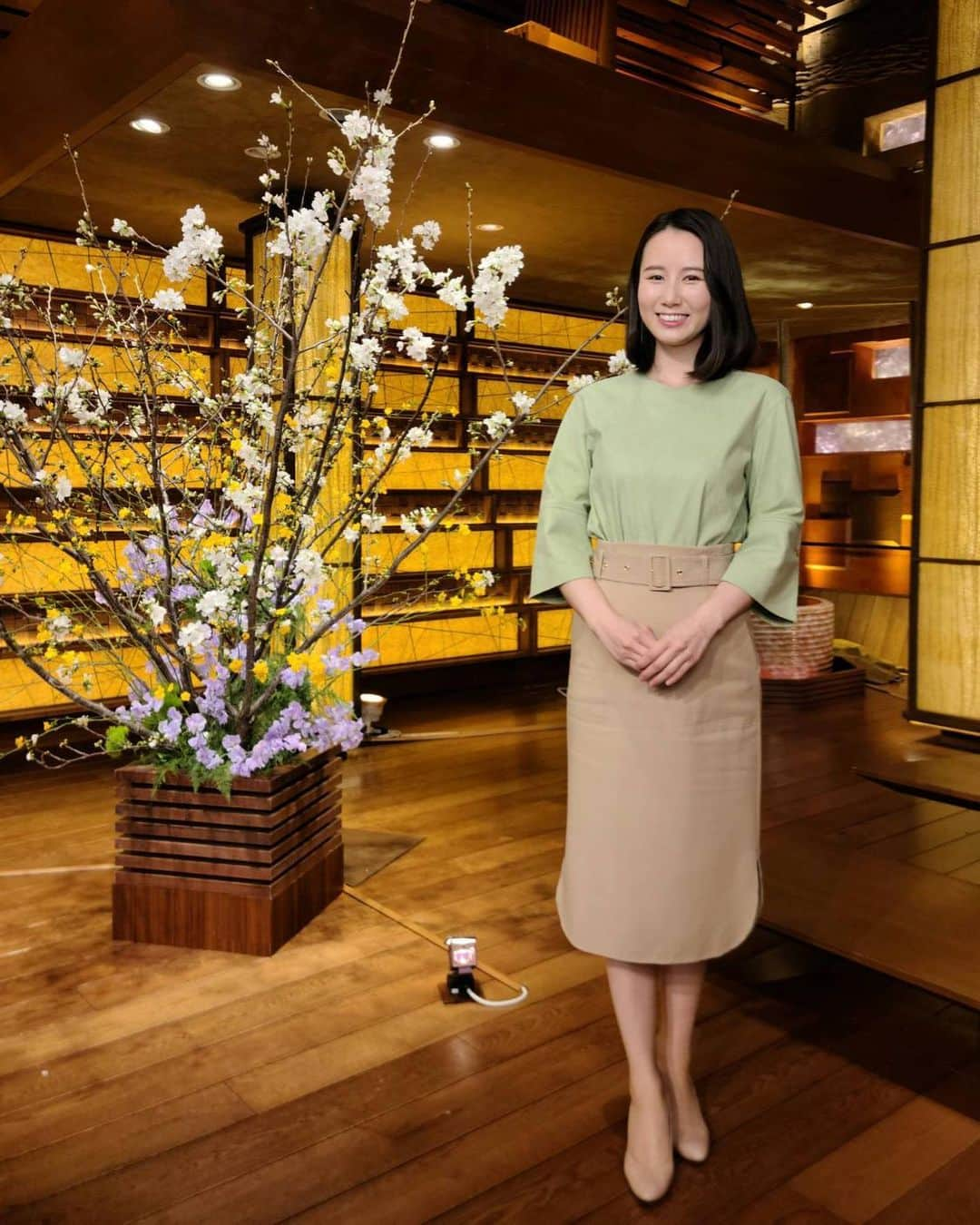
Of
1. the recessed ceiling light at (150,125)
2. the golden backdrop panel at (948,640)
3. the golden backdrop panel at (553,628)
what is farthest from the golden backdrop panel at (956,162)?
the golden backdrop panel at (553,628)

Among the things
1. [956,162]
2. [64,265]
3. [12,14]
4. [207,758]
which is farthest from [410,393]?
[207,758]

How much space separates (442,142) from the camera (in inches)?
146

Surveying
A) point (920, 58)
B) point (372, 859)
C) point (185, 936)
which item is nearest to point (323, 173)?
point (372, 859)

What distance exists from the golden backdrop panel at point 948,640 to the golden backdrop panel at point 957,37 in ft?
4.78

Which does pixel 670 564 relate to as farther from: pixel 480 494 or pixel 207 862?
pixel 480 494

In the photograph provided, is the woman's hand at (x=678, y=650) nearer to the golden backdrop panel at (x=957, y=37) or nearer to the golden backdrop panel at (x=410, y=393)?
the golden backdrop panel at (x=957, y=37)

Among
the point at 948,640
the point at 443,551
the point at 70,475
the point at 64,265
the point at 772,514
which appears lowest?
the point at 948,640

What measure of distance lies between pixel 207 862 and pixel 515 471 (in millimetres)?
4404

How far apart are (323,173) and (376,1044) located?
3.23 metres

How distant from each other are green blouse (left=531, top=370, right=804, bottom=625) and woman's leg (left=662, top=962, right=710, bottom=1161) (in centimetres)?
60

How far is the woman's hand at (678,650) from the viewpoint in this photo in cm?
160

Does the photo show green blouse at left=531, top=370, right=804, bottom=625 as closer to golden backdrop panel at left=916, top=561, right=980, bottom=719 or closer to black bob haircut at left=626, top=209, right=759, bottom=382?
black bob haircut at left=626, top=209, right=759, bottom=382

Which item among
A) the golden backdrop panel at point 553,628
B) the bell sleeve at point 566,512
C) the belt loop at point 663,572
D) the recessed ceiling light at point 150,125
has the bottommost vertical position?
the golden backdrop panel at point 553,628

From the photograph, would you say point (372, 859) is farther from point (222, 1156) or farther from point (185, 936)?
point (222, 1156)
